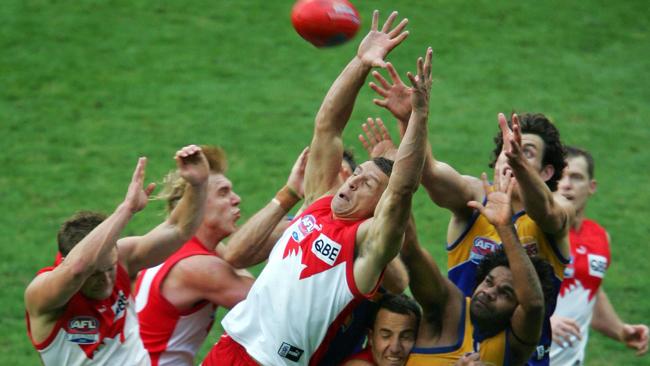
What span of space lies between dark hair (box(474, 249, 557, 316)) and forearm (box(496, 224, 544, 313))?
28 cm

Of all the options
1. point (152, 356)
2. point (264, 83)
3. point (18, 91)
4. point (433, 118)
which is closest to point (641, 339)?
point (152, 356)

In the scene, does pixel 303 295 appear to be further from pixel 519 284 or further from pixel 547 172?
pixel 547 172

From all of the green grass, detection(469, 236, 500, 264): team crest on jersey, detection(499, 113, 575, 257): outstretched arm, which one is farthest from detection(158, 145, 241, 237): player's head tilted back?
the green grass

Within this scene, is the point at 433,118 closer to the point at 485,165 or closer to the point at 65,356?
the point at 485,165

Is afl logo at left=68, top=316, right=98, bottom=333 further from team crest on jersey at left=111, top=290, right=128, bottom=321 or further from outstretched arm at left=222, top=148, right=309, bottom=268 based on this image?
outstretched arm at left=222, top=148, right=309, bottom=268

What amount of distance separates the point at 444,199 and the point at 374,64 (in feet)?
3.20

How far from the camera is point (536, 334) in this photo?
6570 mm

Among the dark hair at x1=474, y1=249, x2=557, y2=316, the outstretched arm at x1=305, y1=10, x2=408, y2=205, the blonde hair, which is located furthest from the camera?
the blonde hair

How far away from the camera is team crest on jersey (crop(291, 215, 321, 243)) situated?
21.7 feet

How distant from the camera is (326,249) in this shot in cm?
646

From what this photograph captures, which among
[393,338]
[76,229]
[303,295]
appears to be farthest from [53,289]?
[393,338]

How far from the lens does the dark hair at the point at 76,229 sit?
689 cm

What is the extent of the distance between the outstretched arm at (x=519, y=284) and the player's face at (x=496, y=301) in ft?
0.19

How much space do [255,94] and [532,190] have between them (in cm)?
877
